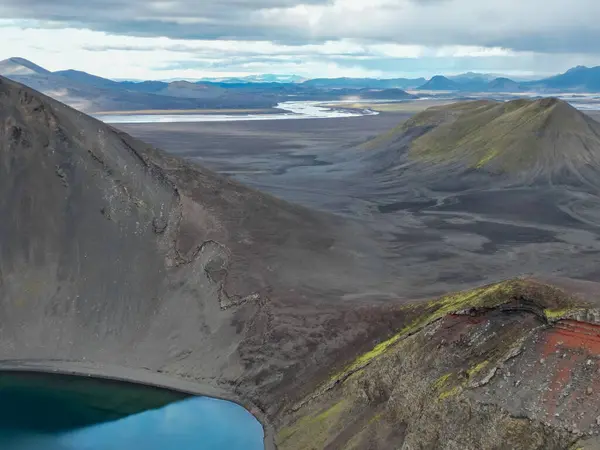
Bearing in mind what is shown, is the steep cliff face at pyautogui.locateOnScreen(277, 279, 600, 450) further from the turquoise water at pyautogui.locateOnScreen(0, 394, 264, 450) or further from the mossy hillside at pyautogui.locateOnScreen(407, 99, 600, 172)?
the mossy hillside at pyautogui.locateOnScreen(407, 99, 600, 172)

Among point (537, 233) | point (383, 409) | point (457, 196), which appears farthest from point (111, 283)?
point (457, 196)

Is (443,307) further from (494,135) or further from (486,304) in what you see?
(494,135)

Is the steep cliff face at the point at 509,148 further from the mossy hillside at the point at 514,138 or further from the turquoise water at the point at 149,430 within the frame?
the turquoise water at the point at 149,430

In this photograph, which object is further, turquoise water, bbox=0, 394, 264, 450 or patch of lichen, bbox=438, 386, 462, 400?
turquoise water, bbox=0, 394, 264, 450

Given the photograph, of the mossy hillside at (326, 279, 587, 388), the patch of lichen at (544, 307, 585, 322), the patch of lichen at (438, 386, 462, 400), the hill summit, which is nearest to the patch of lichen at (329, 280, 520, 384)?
the mossy hillside at (326, 279, 587, 388)

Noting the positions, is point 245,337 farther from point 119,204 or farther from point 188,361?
point 119,204

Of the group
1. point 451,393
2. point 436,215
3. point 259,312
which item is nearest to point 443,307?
point 451,393
